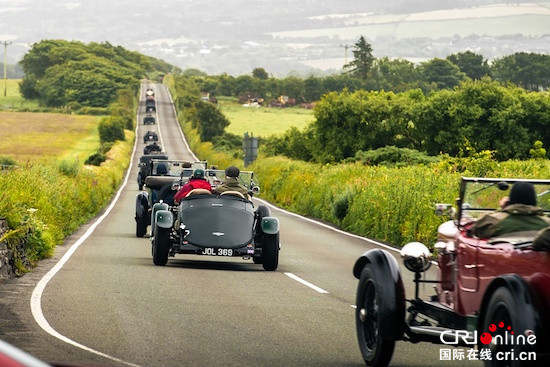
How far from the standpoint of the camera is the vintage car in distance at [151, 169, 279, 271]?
62.0 ft

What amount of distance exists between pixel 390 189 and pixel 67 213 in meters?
8.18

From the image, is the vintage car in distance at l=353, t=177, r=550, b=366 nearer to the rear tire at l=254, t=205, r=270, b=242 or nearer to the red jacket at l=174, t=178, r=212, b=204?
the rear tire at l=254, t=205, r=270, b=242

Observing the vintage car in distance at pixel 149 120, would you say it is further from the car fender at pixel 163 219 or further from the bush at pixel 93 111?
the car fender at pixel 163 219

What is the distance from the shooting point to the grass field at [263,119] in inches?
5876

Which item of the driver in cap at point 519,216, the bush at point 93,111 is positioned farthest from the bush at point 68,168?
the bush at point 93,111

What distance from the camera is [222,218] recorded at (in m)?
19.2

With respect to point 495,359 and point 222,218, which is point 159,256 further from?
point 495,359

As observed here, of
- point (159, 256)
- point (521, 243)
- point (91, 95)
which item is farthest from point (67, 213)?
point (91, 95)

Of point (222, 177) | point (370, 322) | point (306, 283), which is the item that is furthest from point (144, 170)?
point (370, 322)

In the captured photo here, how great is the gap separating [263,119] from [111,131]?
45329 mm

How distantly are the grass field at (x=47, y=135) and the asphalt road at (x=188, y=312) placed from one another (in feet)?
266

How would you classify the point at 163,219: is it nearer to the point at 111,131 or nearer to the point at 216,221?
the point at 216,221

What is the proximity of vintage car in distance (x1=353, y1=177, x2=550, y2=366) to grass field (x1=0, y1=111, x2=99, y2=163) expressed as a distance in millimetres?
90470

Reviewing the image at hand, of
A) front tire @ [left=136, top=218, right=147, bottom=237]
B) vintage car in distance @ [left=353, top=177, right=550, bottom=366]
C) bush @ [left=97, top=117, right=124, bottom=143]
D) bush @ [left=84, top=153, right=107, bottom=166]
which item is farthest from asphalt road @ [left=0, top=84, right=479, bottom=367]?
bush @ [left=97, top=117, right=124, bottom=143]
